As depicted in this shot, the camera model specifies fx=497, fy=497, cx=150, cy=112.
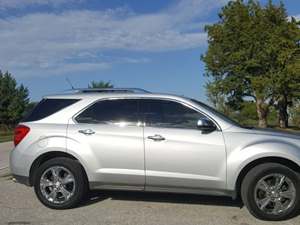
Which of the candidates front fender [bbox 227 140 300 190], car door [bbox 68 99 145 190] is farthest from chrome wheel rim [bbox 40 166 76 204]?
front fender [bbox 227 140 300 190]

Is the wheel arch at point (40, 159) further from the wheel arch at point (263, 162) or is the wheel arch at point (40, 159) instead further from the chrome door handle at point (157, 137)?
the wheel arch at point (263, 162)

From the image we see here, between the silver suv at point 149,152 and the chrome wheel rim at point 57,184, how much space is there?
0.6 inches

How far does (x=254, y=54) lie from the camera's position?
43.2m

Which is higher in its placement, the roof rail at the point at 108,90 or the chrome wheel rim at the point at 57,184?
the roof rail at the point at 108,90

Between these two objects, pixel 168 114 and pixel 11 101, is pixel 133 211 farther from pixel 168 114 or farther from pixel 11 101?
pixel 11 101

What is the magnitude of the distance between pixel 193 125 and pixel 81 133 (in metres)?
1.61

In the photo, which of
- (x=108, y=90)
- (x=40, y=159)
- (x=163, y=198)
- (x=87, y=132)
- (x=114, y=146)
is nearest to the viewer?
(x=114, y=146)

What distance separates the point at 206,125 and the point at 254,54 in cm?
3778

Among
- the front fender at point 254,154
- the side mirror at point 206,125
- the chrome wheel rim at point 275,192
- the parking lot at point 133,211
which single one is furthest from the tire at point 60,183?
the chrome wheel rim at point 275,192

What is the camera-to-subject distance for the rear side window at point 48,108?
24.5ft

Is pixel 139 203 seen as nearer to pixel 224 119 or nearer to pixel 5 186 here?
pixel 224 119

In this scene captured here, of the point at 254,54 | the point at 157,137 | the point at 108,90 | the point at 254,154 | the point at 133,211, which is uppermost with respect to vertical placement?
the point at 254,54

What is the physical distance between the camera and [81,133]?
23.5ft

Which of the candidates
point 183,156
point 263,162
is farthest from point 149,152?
point 263,162
